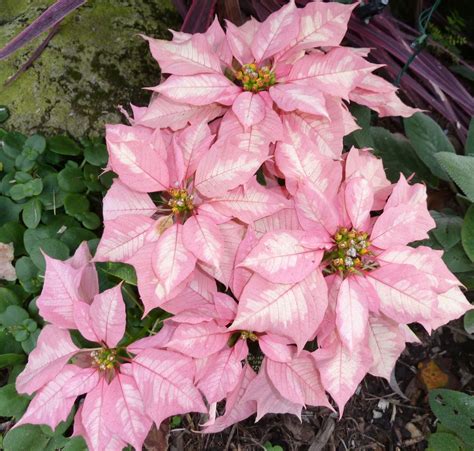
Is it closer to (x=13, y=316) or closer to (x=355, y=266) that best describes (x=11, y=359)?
(x=13, y=316)

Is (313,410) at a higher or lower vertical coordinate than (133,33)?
lower

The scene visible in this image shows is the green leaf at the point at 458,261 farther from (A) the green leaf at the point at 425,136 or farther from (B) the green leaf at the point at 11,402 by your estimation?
(B) the green leaf at the point at 11,402

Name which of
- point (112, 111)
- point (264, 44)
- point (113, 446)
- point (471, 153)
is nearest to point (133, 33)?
point (112, 111)

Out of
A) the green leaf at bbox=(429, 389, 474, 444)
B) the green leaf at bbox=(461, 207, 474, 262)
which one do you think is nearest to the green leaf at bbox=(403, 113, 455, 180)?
the green leaf at bbox=(461, 207, 474, 262)

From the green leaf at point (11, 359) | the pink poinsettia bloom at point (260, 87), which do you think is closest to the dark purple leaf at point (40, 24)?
the pink poinsettia bloom at point (260, 87)

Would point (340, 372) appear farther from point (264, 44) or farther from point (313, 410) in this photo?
point (313, 410)

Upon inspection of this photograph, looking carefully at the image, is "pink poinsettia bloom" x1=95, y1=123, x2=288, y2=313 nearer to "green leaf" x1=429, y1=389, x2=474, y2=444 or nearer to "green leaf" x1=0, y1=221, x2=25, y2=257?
"green leaf" x1=0, y1=221, x2=25, y2=257

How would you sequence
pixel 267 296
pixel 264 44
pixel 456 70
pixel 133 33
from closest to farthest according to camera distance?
pixel 267 296 → pixel 264 44 → pixel 133 33 → pixel 456 70

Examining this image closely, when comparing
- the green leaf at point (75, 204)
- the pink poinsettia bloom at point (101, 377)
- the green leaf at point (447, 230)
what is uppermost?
the green leaf at point (447, 230)
